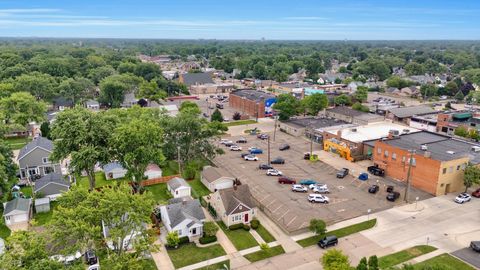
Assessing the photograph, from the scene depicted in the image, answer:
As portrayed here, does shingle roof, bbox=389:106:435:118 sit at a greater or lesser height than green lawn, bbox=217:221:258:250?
greater

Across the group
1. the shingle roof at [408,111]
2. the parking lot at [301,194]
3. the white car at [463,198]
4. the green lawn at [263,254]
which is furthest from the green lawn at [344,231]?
the shingle roof at [408,111]

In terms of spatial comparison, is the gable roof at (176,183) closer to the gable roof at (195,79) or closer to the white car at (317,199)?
the white car at (317,199)

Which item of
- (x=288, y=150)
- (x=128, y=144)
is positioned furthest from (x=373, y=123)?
(x=128, y=144)

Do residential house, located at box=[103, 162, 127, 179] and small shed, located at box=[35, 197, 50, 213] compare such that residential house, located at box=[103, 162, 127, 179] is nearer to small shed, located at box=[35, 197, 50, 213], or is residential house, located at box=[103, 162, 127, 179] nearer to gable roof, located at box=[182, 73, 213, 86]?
small shed, located at box=[35, 197, 50, 213]

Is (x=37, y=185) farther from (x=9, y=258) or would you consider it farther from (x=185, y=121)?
(x=9, y=258)

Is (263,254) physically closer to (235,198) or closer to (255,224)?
(255,224)

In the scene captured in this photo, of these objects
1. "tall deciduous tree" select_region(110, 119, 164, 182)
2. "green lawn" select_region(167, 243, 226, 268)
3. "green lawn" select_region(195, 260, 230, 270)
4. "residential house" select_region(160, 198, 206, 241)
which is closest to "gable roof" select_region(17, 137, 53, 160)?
"tall deciduous tree" select_region(110, 119, 164, 182)
